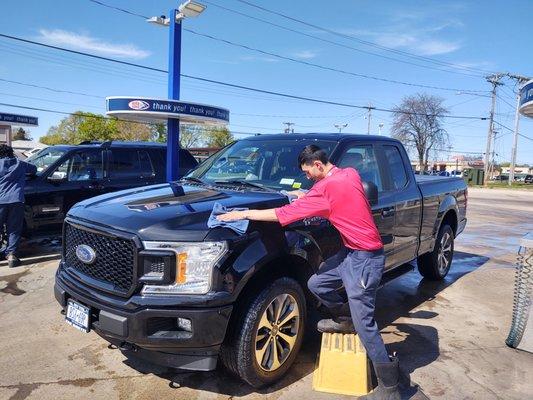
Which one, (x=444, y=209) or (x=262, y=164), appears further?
(x=444, y=209)

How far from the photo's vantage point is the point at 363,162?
179 inches

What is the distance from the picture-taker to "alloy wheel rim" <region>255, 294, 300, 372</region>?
10.5 feet

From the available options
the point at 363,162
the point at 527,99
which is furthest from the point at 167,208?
the point at 527,99

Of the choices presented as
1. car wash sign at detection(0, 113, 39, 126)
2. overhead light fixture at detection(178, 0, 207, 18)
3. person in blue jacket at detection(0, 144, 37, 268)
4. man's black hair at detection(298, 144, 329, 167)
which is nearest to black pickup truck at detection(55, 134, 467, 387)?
man's black hair at detection(298, 144, 329, 167)

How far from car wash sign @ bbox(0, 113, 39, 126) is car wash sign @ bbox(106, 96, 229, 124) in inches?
461

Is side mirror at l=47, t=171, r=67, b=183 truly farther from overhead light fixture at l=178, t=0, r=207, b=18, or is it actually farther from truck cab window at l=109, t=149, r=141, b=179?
overhead light fixture at l=178, t=0, r=207, b=18

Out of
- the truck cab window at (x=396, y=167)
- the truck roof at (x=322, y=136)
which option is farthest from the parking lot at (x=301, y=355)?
the truck roof at (x=322, y=136)

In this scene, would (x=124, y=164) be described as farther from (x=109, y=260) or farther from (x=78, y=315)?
(x=109, y=260)

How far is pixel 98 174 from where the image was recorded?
8125mm

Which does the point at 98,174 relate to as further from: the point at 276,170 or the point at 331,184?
the point at 331,184

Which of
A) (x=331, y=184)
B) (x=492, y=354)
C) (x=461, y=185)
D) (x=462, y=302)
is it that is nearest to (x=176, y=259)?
(x=331, y=184)

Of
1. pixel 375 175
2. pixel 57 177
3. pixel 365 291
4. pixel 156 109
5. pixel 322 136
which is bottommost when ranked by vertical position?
pixel 365 291

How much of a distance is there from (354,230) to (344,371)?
109cm

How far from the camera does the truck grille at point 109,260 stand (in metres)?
2.93
